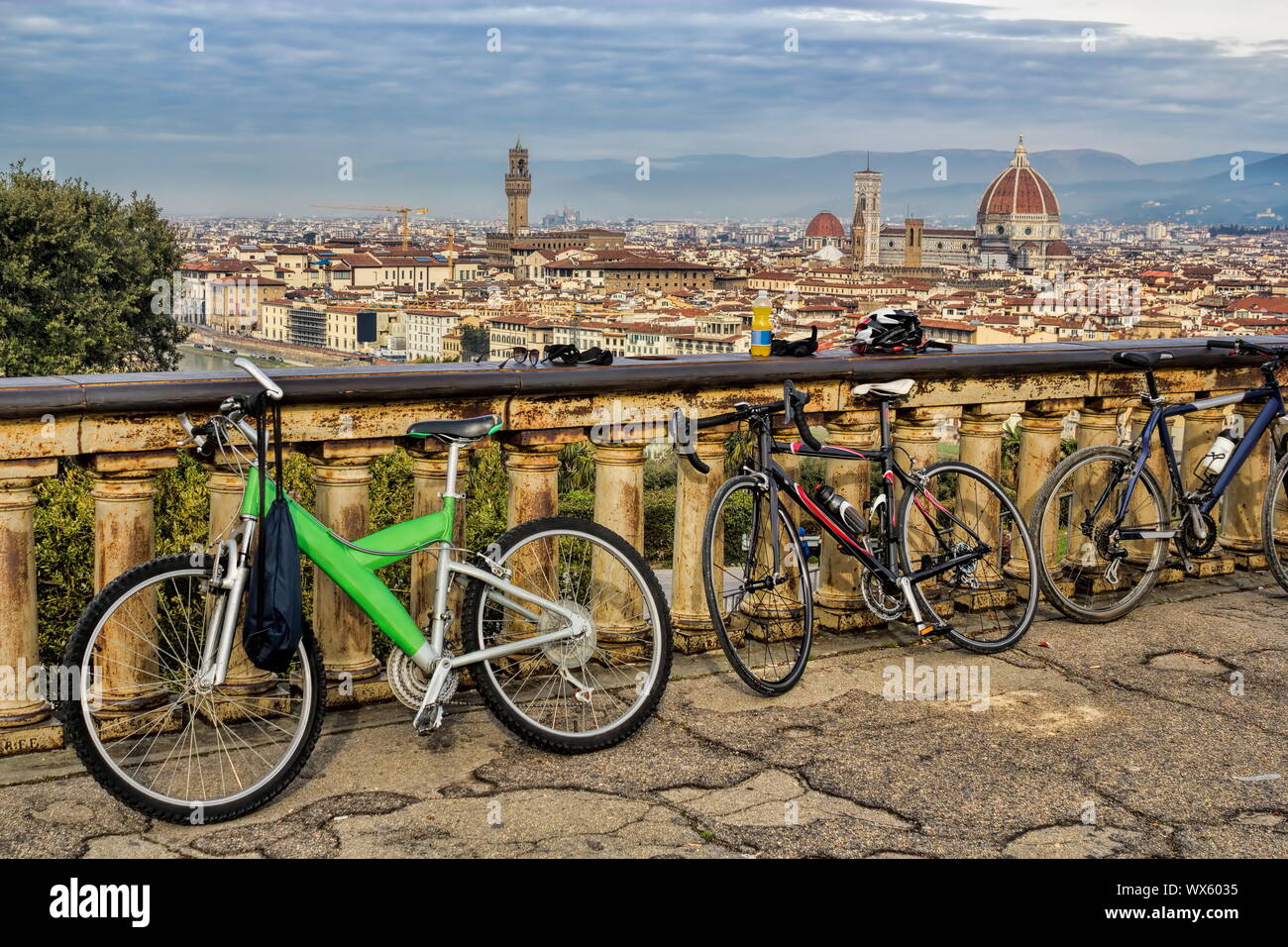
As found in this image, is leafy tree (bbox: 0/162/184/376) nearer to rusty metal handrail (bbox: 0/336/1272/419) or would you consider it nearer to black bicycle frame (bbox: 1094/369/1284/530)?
rusty metal handrail (bbox: 0/336/1272/419)

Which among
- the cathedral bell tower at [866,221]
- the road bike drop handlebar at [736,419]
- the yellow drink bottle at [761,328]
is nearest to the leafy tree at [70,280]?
the yellow drink bottle at [761,328]

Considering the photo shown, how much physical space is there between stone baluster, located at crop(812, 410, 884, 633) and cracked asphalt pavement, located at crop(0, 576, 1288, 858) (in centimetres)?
29

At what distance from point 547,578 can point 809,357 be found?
1.05 meters

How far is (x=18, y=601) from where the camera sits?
2744 millimetres

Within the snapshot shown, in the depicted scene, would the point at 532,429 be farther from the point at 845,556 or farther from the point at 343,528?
the point at 845,556

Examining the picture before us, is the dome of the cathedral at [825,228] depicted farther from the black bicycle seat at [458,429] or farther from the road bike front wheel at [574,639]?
the black bicycle seat at [458,429]

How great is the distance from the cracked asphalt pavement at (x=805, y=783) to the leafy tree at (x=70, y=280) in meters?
21.1

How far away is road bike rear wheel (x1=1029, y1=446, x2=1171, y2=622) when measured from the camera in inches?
155

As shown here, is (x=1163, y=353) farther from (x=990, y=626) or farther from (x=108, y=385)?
(x=108, y=385)

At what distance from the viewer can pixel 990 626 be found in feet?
12.9

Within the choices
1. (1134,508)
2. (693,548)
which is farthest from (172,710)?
(1134,508)

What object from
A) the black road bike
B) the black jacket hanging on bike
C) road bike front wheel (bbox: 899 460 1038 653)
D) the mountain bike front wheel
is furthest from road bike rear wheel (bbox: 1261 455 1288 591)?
the black jacket hanging on bike
